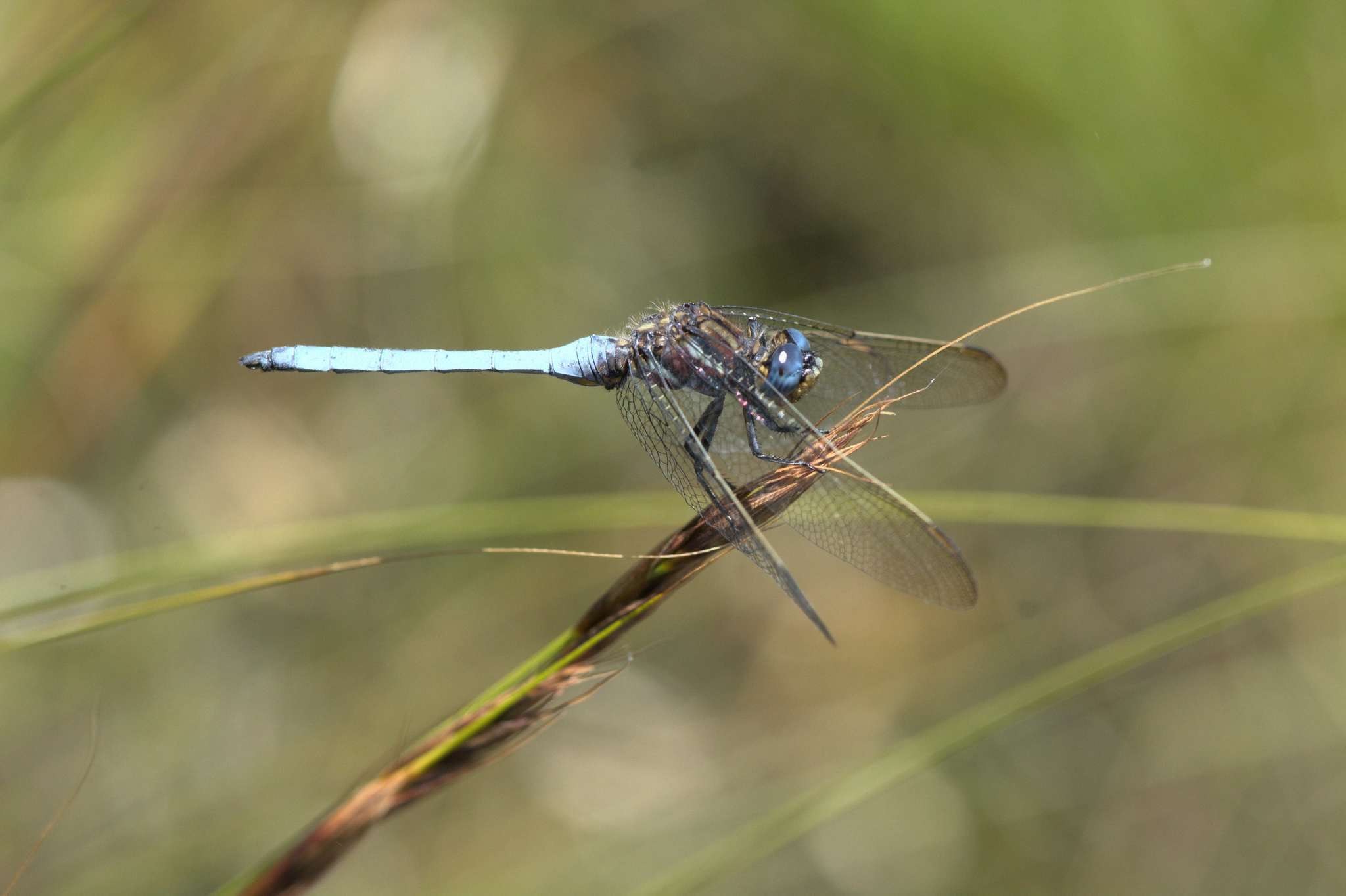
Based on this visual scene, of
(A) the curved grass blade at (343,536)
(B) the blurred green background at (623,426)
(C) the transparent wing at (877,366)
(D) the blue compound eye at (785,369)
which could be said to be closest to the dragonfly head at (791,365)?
(D) the blue compound eye at (785,369)

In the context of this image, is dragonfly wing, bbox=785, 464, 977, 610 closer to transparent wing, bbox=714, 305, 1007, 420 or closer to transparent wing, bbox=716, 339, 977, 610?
transparent wing, bbox=716, 339, 977, 610

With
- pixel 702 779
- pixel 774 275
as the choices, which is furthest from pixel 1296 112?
pixel 702 779

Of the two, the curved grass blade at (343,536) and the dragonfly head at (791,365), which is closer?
the curved grass blade at (343,536)

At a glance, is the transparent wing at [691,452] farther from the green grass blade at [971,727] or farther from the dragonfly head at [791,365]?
the green grass blade at [971,727]

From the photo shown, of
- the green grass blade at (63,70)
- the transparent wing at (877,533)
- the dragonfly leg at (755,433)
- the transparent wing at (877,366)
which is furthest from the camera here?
the transparent wing at (877,366)

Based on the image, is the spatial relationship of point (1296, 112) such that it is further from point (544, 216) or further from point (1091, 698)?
point (544, 216)

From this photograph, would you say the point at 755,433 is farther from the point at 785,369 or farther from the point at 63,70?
the point at 63,70

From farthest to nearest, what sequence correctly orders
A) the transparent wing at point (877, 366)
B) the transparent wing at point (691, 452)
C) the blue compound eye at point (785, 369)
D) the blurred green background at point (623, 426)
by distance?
1. the blurred green background at point (623, 426)
2. the transparent wing at point (877, 366)
3. the blue compound eye at point (785, 369)
4. the transparent wing at point (691, 452)
